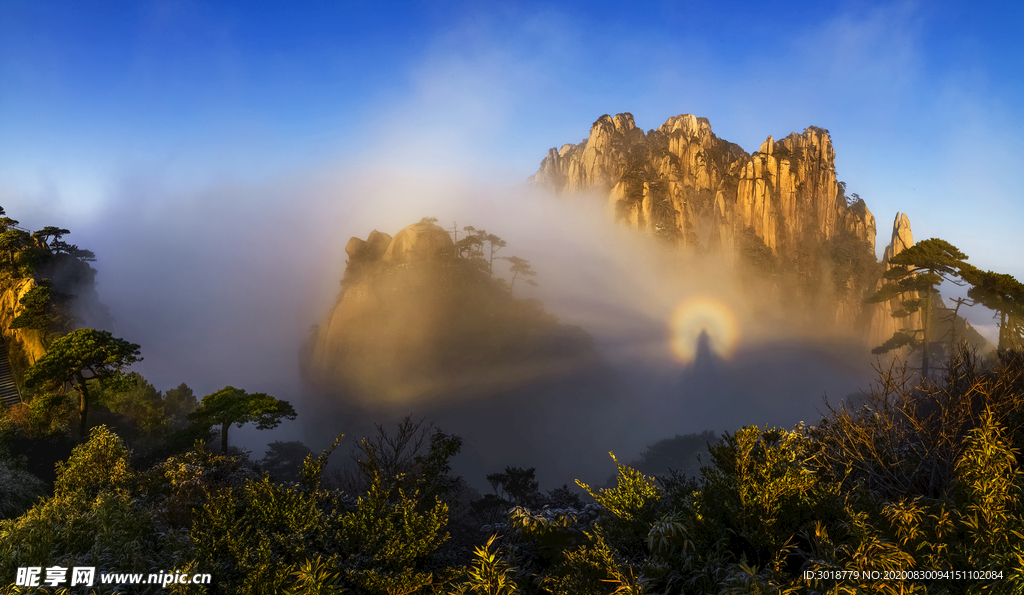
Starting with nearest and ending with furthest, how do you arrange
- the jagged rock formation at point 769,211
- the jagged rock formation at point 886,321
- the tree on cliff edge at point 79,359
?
1. the tree on cliff edge at point 79,359
2. the jagged rock formation at point 886,321
3. the jagged rock formation at point 769,211

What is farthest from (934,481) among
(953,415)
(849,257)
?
Result: (849,257)

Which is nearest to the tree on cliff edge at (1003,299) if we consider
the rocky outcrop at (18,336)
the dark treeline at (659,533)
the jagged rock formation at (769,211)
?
the dark treeline at (659,533)

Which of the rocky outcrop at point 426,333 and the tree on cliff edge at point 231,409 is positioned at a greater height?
the rocky outcrop at point 426,333

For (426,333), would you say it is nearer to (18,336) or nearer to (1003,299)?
(18,336)

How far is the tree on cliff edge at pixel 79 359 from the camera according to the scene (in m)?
20.5

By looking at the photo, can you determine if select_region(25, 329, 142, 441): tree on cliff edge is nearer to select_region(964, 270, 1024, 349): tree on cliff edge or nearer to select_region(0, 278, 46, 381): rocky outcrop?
select_region(0, 278, 46, 381): rocky outcrop

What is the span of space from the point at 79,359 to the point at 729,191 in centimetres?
9533

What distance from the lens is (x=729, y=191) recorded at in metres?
83.0

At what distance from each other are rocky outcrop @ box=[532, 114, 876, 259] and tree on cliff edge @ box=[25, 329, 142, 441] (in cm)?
7852

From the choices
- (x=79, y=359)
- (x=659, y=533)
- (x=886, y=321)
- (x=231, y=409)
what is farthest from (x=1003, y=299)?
(x=886, y=321)

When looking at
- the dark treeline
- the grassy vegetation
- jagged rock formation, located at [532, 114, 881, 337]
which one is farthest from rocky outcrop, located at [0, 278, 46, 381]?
jagged rock formation, located at [532, 114, 881, 337]

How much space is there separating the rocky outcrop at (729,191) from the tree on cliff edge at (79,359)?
258 ft

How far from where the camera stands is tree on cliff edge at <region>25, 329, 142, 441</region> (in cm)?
2050

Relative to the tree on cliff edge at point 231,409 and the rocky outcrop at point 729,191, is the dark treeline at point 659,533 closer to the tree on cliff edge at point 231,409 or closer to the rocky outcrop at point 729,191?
the tree on cliff edge at point 231,409
